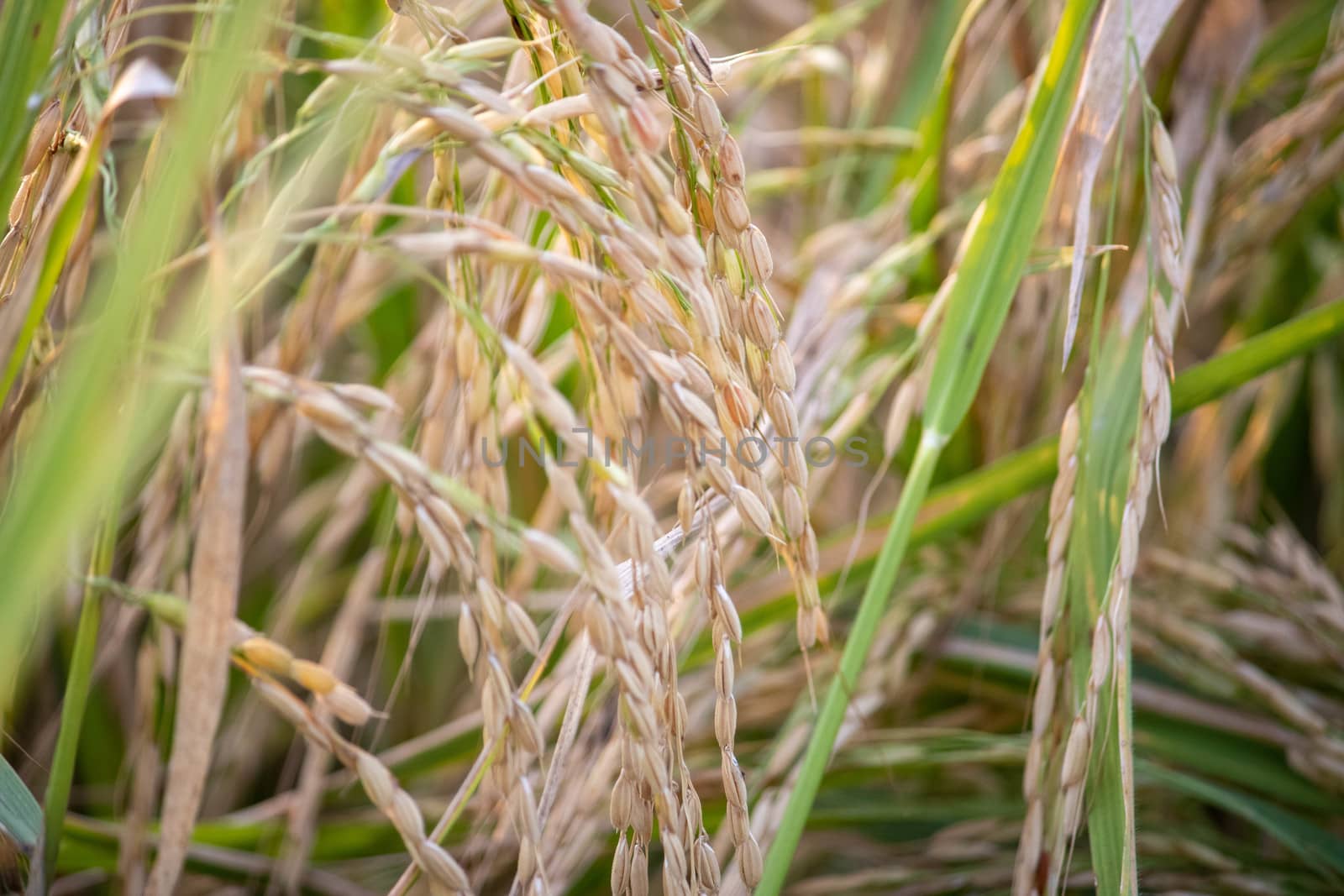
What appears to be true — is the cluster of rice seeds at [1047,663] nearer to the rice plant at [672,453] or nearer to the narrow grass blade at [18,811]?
the rice plant at [672,453]

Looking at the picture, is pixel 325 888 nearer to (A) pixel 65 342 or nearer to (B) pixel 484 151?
(A) pixel 65 342

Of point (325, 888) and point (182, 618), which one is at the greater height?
point (182, 618)

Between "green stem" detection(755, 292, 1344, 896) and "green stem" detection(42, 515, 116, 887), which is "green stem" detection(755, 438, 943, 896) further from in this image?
"green stem" detection(42, 515, 116, 887)

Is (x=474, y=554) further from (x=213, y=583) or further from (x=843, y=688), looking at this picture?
(x=843, y=688)

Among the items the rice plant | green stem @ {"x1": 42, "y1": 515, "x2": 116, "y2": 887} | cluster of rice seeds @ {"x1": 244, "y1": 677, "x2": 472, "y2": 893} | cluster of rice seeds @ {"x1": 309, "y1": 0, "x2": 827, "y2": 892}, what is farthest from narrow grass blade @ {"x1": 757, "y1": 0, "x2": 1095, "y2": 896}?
green stem @ {"x1": 42, "y1": 515, "x2": 116, "y2": 887}

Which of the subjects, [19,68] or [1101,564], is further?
[1101,564]

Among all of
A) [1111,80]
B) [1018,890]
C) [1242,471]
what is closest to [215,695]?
[1018,890]

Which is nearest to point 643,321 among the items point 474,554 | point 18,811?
point 474,554

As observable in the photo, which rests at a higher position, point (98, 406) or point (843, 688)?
point (98, 406)
